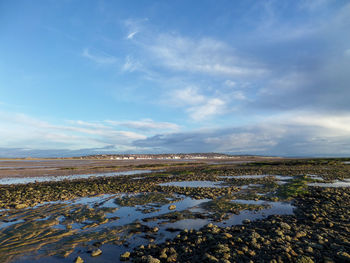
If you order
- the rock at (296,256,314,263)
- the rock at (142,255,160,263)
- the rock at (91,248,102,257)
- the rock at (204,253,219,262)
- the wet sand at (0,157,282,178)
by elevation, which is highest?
the rock at (296,256,314,263)

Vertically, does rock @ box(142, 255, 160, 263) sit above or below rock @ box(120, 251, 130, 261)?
above

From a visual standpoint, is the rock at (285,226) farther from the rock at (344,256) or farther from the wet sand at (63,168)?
the wet sand at (63,168)

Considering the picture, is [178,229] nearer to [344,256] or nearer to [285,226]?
[285,226]

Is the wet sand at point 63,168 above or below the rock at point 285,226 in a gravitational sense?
below

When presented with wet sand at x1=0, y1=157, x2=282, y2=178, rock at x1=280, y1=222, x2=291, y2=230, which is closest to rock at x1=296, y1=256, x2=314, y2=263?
rock at x1=280, y1=222, x2=291, y2=230

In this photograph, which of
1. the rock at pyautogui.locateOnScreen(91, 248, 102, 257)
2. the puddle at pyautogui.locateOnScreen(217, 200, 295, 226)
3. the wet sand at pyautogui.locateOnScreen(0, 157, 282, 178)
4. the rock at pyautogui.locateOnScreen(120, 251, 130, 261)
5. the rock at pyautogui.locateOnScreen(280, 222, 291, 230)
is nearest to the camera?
the rock at pyautogui.locateOnScreen(120, 251, 130, 261)

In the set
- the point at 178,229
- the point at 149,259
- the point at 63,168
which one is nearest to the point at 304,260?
the point at 149,259

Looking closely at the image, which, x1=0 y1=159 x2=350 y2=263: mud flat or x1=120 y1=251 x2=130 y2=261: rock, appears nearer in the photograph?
x1=120 y1=251 x2=130 y2=261: rock

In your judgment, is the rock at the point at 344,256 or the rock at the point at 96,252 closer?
the rock at the point at 344,256

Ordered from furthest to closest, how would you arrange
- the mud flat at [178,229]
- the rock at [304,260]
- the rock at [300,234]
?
the rock at [300,234] < the mud flat at [178,229] < the rock at [304,260]

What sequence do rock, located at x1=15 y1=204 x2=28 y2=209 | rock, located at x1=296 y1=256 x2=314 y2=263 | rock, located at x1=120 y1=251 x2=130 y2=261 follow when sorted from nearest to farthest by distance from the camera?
rock, located at x1=296 y1=256 x2=314 y2=263, rock, located at x1=120 y1=251 x2=130 y2=261, rock, located at x1=15 y1=204 x2=28 y2=209

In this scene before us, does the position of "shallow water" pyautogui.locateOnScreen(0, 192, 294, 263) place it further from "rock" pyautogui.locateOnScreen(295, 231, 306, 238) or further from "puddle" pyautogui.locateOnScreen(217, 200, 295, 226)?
"rock" pyautogui.locateOnScreen(295, 231, 306, 238)

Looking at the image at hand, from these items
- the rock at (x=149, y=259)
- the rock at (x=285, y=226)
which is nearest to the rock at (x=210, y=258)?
the rock at (x=149, y=259)

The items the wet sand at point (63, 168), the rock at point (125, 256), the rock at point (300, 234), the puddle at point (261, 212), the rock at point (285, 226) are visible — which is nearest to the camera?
the rock at point (125, 256)
